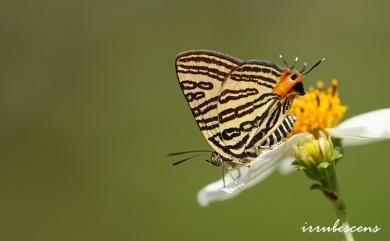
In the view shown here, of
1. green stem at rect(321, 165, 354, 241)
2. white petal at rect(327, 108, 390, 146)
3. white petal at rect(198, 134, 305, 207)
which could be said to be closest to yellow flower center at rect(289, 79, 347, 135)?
white petal at rect(327, 108, 390, 146)

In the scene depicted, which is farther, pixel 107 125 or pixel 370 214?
pixel 107 125

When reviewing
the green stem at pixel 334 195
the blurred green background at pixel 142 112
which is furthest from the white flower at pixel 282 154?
the blurred green background at pixel 142 112

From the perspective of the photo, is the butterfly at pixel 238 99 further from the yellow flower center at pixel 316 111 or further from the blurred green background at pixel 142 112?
the blurred green background at pixel 142 112

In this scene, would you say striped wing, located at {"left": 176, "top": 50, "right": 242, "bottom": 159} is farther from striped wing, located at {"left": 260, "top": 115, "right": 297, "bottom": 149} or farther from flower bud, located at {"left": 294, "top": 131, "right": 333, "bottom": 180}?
flower bud, located at {"left": 294, "top": 131, "right": 333, "bottom": 180}

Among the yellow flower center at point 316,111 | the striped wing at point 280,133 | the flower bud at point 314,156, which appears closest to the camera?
the flower bud at point 314,156

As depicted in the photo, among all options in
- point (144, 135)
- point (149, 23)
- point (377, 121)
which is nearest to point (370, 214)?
point (377, 121)

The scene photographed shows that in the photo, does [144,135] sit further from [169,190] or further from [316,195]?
[316,195]

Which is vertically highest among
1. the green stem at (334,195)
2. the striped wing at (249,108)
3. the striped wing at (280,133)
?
the striped wing at (249,108)

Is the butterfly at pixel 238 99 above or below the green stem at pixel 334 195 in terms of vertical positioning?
above
